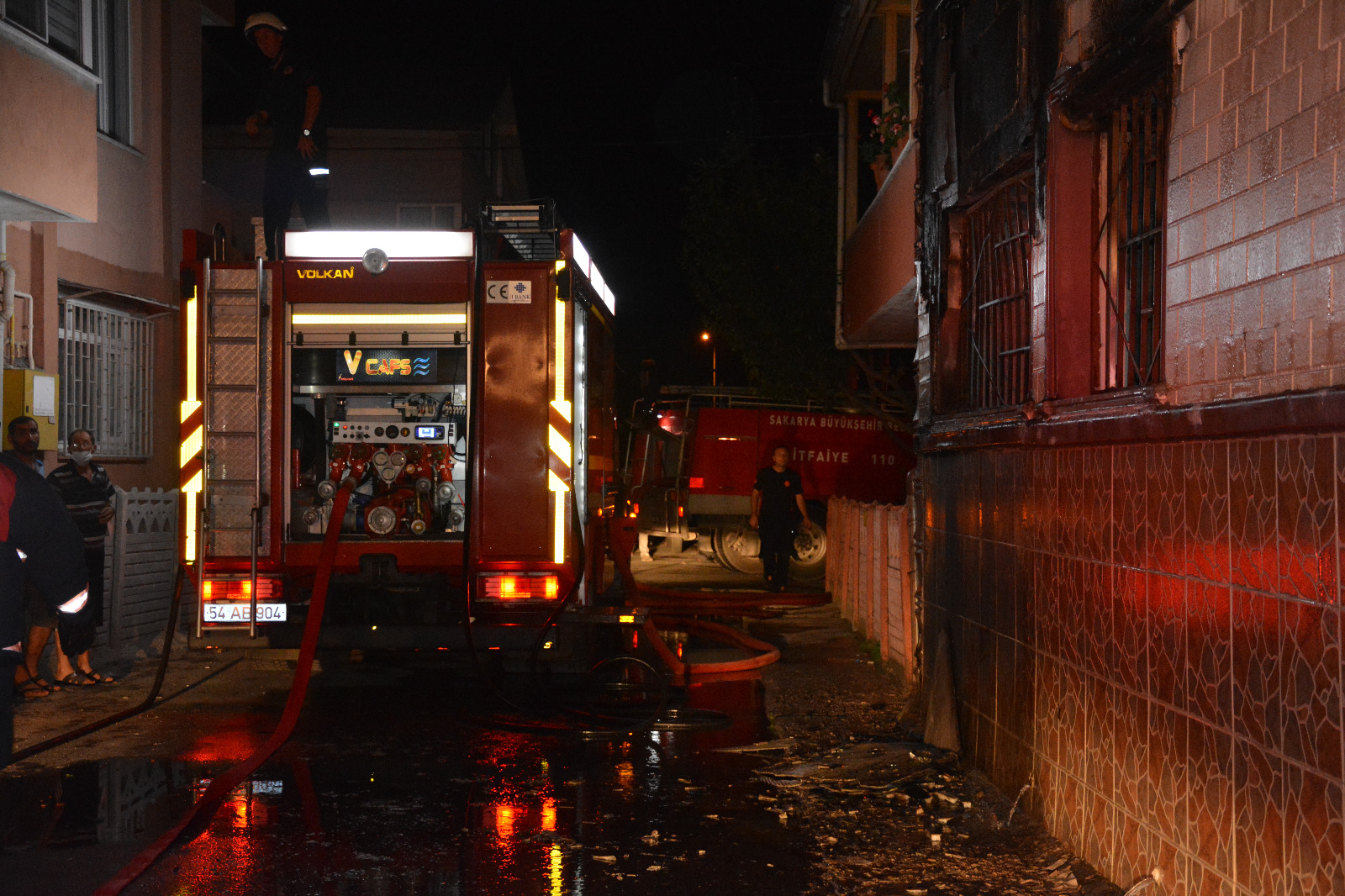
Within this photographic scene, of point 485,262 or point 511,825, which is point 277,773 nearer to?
point 511,825

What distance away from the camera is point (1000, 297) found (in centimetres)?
658

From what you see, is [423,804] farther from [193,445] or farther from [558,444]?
[193,445]

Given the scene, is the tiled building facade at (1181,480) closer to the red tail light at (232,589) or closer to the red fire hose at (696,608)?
the red fire hose at (696,608)

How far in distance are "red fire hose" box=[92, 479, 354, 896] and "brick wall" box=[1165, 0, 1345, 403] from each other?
164 inches

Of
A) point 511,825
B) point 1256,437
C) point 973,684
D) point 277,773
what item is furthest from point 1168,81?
point 277,773

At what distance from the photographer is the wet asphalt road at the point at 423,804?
4.80m

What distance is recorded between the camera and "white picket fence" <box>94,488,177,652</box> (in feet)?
33.8

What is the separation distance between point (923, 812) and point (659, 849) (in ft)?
4.29

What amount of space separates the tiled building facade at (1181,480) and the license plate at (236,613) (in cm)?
430

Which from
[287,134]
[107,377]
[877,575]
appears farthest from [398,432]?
[107,377]

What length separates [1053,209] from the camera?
5285mm

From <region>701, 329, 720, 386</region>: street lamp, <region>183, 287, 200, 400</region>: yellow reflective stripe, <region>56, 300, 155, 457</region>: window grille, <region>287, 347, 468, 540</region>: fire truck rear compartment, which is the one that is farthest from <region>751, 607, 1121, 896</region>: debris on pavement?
<region>701, 329, 720, 386</region>: street lamp

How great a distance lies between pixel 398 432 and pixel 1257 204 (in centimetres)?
578

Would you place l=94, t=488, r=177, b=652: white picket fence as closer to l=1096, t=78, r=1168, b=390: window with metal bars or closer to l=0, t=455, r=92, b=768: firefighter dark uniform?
l=0, t=455, r=92, b=768: firefighter dark uniform
